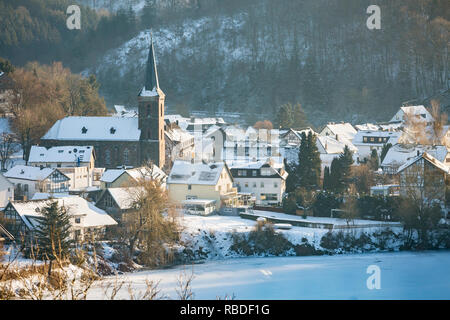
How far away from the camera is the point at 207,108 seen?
278ft

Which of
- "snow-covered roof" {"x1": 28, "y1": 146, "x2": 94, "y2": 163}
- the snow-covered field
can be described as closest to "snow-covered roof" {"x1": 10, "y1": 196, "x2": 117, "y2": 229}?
the snow-covered field

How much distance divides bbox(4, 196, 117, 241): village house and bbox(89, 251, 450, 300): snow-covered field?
4.14 metres

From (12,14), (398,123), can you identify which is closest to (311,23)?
(398,123)

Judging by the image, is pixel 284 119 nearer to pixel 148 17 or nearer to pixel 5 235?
pixel 5 235

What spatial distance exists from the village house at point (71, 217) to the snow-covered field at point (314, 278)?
163 inches

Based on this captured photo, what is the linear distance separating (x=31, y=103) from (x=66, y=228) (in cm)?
2993

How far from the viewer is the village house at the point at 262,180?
39.1 m

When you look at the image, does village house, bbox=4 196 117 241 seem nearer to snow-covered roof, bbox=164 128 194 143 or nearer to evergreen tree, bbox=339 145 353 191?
evergreen tree, bbox=339 145 353 191

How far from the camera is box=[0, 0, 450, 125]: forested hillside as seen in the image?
267 feet

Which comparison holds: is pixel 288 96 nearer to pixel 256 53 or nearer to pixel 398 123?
pixel 256 53

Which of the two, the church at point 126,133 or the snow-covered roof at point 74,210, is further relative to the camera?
the church at point 126,133

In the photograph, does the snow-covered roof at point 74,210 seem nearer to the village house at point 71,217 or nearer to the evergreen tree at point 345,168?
the village house at point 71,217

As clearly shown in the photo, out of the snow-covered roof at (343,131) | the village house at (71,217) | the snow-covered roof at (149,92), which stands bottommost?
the village house at (71,217)

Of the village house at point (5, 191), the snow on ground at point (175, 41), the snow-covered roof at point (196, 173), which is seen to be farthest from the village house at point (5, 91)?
the snow on ground at point (175, 41)
